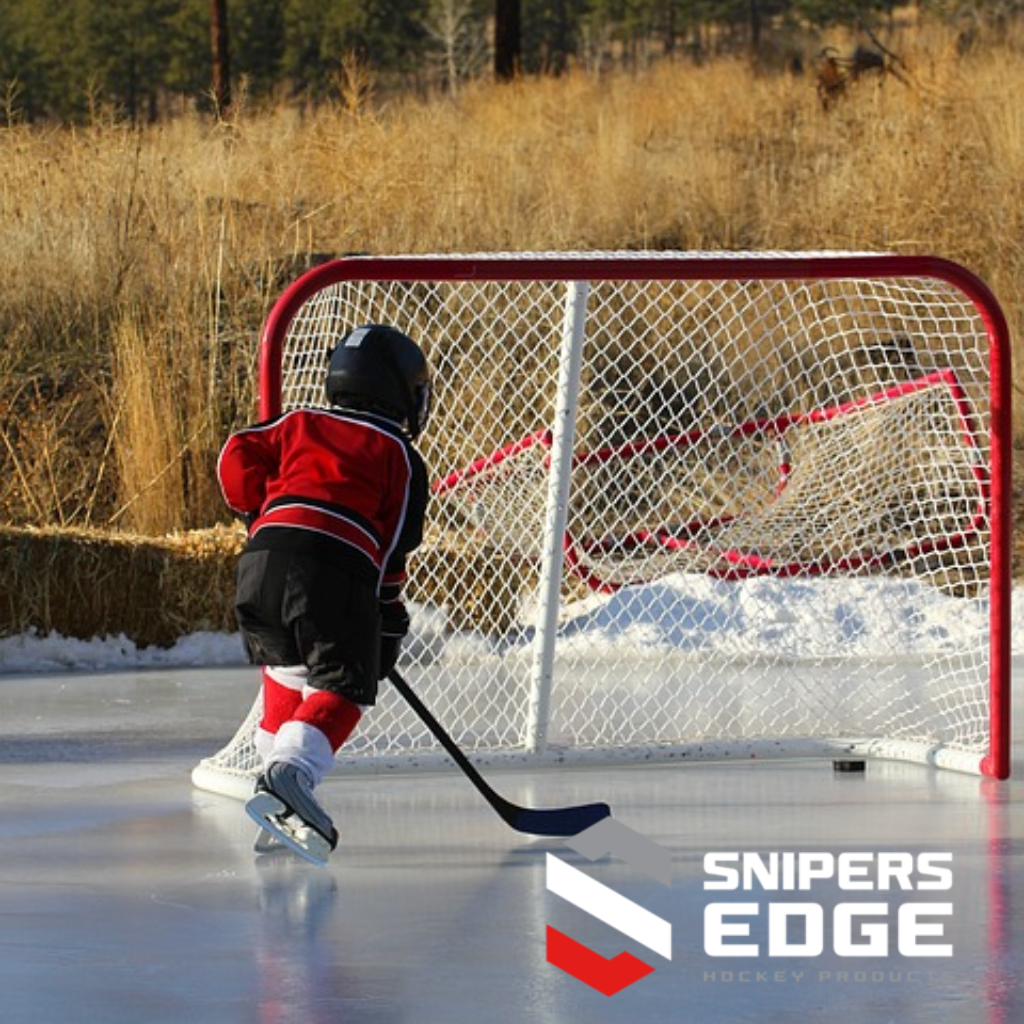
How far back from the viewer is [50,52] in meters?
47.5

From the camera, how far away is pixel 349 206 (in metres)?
13.6

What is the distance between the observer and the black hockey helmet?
5000mm

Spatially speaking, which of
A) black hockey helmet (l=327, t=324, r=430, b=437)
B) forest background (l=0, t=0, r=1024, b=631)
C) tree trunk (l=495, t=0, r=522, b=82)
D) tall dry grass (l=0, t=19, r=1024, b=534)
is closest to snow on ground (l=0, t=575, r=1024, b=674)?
forest background (l=0, t=0, r=1024, b=631)

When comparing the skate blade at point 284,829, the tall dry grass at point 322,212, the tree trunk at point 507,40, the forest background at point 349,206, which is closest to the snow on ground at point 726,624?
the forest background at point 349,206

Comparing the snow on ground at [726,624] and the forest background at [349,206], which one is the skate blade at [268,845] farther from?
the forest background at [349,206]

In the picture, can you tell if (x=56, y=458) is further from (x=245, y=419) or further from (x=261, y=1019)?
(x=261, y=1019)

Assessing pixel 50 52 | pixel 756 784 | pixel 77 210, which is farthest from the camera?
pixel 50 52

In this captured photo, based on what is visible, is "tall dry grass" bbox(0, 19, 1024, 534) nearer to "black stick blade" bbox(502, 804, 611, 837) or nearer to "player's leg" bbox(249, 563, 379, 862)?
"black stick blade" bbox(502, 804, 611, 837)

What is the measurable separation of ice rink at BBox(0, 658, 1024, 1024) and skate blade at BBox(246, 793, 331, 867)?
0.07 metres

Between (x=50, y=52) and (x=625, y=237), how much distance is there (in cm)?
3519

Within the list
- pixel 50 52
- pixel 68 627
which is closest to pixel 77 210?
pixel 68 627

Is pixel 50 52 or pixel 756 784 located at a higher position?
pixel 50 52

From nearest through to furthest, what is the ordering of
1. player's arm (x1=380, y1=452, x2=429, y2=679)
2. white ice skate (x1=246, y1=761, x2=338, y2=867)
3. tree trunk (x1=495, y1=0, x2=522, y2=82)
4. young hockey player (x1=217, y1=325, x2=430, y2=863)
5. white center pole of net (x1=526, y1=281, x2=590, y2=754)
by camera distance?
1. white ice skate (x1=246, y1=761, x2=338, y2=867)
2. young hockey player (x1=217, y1=325, x2=430, y2=863)
3. player's arm (x1=380, y1=452, x2=429, y2=679)
4. white center pole of net (x1=526, y1=281, x2=590, y2=754)
5. tree trunk (x1=495, y1=0, x2=522, y2=82)

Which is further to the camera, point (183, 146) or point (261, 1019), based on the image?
point (183, 146)
